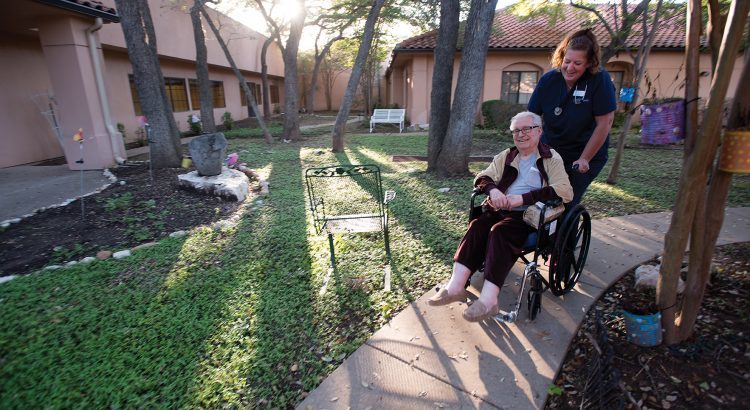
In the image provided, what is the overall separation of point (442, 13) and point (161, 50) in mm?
10903

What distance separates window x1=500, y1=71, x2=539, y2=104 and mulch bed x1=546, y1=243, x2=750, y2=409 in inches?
584

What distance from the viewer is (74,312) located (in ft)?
9.22

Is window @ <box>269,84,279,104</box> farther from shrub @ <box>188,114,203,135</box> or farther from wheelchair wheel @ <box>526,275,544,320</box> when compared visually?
wheelchair wheel @ <box>526,275,544,320</box>

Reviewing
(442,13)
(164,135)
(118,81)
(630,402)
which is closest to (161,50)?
(118,81)

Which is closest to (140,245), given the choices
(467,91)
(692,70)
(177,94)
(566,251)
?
(566,251)

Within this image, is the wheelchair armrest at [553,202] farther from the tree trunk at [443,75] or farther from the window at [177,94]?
the window at [177,94]

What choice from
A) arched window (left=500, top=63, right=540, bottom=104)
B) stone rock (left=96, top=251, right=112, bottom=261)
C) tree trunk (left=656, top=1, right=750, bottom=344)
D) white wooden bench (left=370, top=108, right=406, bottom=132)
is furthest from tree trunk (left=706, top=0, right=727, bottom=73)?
arched window (left=500, top=63, right=540, bottom=104)

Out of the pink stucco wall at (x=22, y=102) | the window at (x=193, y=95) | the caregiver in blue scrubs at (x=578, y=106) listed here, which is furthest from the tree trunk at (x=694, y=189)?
the window at (x=193, y=95)

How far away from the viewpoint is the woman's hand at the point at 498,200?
2445 mm

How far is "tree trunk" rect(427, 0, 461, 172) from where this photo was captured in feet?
20.6

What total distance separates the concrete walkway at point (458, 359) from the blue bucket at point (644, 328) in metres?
0.35

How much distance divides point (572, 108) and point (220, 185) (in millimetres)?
4910

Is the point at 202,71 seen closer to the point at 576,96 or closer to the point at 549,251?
the point at 576,96

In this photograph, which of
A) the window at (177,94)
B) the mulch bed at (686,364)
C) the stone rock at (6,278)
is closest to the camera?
the mulch bed at (686,364)
